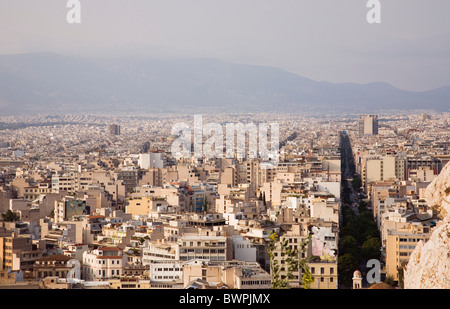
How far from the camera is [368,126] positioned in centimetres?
4478

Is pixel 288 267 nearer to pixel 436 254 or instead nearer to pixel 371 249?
pixel 436 254

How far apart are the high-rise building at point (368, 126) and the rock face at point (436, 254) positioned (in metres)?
41.6

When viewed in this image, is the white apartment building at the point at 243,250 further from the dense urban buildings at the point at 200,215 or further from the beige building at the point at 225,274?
the beige building at the point at 225,274

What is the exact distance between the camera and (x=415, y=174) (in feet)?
76.9

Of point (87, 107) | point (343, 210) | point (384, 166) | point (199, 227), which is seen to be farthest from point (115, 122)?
point (199, 227)

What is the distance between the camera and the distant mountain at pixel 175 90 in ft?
83.5

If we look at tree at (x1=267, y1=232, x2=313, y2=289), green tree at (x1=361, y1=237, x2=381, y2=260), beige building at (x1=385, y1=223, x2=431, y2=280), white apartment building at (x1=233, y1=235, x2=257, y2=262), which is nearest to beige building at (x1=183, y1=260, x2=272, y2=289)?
white apartment building at (x1=233, y1=235, x2=257, y2=262)

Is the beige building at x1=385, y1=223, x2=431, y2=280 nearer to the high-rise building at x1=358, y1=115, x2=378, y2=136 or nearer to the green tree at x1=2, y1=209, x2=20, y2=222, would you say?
the green tree at x1=2, y1=209, x2=20, y2=222

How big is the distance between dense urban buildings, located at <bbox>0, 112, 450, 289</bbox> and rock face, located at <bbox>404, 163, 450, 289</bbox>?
71cm

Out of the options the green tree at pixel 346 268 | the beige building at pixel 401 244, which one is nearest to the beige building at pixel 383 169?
the beige building at pixel 401 244

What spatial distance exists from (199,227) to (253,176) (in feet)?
35.7

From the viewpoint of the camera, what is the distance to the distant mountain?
25.5 metres

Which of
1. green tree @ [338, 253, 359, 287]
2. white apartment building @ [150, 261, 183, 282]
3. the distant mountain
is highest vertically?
the distant mountain

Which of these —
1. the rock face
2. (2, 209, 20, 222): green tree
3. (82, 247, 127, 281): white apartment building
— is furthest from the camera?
(2, 209, 20, 222): green tree
